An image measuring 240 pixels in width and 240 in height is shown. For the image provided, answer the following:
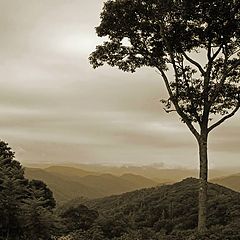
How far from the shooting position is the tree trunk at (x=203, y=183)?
19.4 m

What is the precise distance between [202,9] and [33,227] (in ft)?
38.0

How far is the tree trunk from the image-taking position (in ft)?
63.8

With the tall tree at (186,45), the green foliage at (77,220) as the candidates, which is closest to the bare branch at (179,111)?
the tall tree at (186,45)

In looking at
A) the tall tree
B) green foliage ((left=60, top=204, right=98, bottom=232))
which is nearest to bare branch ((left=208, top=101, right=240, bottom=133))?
the tall tree

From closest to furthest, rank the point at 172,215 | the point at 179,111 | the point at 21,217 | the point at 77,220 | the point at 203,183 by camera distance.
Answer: the point at 21,217, the point at 203,183, the point at 179,111, the point at 77,220, the point at 172,215

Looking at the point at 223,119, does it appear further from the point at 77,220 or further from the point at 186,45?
the point at 77,220

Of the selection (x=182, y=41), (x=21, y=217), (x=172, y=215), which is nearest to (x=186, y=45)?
(x=182, y=41)

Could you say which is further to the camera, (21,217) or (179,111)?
(179,111)

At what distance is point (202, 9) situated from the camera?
1934 centimetres

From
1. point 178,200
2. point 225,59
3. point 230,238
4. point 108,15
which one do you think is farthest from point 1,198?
point 178,200

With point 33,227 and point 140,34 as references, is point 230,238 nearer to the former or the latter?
point 33,227

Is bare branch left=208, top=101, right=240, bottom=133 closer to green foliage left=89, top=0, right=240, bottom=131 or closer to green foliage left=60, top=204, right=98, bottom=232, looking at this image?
green foliage left=89, top=0, right=240, bottom=131

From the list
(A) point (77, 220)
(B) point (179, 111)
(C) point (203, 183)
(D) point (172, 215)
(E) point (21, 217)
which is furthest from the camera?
(D) point (172, 215)

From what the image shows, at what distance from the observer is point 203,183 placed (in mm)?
19562
